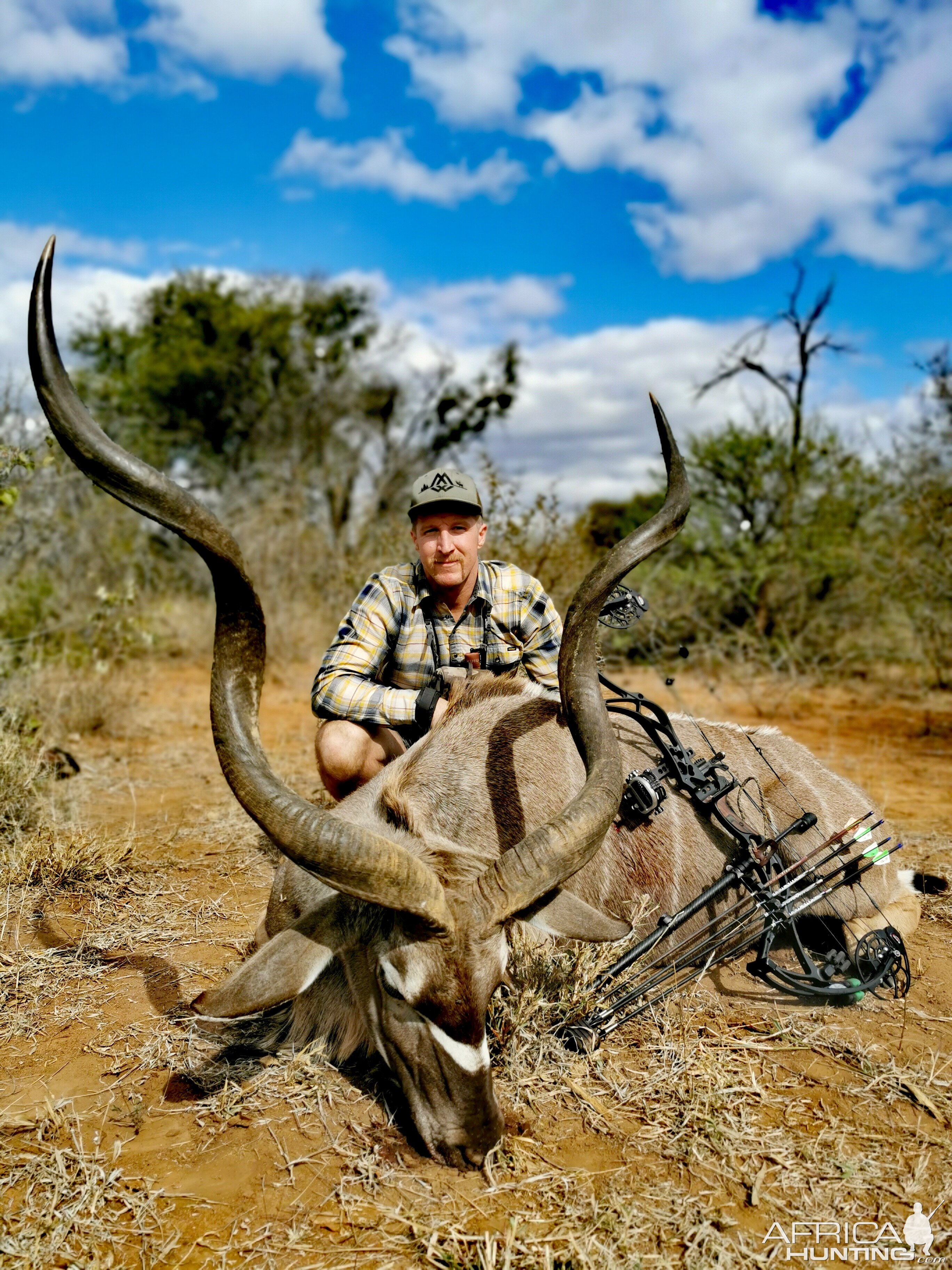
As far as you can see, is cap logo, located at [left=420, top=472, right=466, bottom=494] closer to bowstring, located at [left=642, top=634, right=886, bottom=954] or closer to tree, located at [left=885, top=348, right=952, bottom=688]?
bowstring, located at [left=642, top=634, right=886, bottom=954]

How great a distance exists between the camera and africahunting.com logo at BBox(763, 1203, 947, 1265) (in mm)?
2203

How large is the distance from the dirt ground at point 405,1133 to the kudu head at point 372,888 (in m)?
0.26

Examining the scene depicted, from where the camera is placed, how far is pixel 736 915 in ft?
12.0

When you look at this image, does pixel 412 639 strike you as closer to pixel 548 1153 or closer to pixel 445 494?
pixel 445 494

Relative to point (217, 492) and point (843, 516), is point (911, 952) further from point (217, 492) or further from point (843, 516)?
point (217, 492)

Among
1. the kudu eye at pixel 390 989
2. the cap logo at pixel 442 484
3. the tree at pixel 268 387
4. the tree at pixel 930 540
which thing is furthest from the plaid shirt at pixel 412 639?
the tree at pixel 268 387

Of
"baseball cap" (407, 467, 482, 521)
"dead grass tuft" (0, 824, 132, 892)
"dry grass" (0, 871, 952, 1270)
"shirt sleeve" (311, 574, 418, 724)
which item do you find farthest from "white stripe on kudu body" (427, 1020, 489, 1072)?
"dead grass tuft" (0, 824, 132, 892)

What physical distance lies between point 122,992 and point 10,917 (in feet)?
2.92

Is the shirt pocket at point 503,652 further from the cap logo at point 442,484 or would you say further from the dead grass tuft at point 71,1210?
the dead grass tuft at point 71,1210

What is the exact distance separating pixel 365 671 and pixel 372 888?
178 cm

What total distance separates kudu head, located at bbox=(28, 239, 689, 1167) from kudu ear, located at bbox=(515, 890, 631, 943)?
0.04 m

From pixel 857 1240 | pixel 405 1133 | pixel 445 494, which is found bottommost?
pixel 857 1240

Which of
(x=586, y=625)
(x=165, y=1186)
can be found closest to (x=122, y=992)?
(x=165, y=1186)

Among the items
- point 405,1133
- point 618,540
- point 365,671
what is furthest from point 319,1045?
point 618,540
